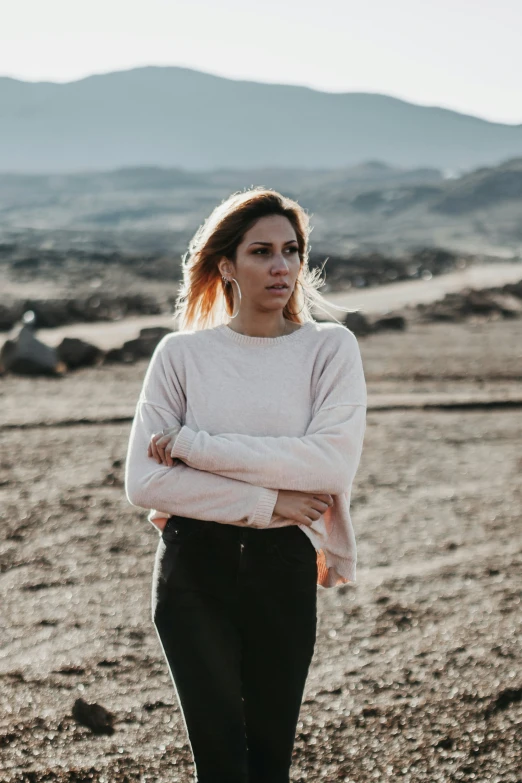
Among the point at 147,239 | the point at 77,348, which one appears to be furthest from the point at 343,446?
the point at 147,239

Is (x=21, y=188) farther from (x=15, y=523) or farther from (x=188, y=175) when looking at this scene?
(x=15, y=523)

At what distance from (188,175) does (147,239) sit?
211 ft

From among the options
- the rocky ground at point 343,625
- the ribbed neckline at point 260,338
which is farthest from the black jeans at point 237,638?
the rocky ground at point 343,625

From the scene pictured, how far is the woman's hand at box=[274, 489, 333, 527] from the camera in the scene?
2.07m

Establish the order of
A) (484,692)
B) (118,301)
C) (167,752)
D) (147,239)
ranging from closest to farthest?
1. (167,752)
2. (484,692)
3. (118,301)
4. (147,239)

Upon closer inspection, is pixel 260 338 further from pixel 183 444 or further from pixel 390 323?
pixel 390 323

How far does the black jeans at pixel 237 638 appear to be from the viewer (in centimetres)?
197

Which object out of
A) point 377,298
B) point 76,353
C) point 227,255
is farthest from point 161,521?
point 377,298

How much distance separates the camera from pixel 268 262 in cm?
224

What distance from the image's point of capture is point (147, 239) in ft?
181

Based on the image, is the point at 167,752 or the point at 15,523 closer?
the point at 167,752

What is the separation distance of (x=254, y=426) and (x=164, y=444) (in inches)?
8.8

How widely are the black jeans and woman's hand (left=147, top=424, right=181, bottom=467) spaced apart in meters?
0.19

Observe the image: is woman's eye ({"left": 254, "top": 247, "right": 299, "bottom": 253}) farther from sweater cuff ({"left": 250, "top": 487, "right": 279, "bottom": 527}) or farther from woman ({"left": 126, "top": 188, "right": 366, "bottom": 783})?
sweater cuff ({"left": 250, "top": 487, "right": 279, "bottom": 527})
